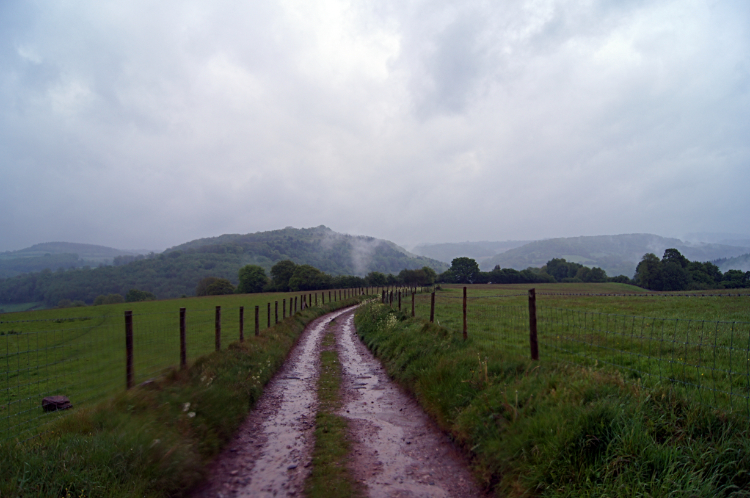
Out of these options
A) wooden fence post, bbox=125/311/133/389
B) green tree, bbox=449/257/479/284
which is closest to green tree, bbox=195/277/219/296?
green tree, bbox=449/257/479/284

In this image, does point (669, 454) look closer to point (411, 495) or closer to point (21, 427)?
point (411, 495)

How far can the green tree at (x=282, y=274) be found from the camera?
100 meters

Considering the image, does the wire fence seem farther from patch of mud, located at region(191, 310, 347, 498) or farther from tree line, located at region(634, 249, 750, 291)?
tree line, located at region(634, 249, 750, 291)

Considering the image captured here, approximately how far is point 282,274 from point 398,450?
326 feet

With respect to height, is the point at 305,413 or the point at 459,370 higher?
the point at 459,370

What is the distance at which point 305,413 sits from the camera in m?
7.99

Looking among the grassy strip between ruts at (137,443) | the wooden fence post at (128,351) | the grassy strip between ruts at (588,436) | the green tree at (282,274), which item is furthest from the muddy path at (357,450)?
the green tree at (282,274)

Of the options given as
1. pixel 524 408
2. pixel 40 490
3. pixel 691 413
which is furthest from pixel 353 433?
pixel 691 413

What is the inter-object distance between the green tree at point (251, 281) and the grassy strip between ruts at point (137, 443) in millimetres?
95405

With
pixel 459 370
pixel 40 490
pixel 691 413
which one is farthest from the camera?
pixel 459 370

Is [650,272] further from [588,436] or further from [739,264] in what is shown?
[588,436]

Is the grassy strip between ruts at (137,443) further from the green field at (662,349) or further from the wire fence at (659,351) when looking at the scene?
the wire fence at (659,351)

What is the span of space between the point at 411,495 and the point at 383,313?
17.3m

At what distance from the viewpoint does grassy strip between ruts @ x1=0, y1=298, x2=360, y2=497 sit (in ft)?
12.6
